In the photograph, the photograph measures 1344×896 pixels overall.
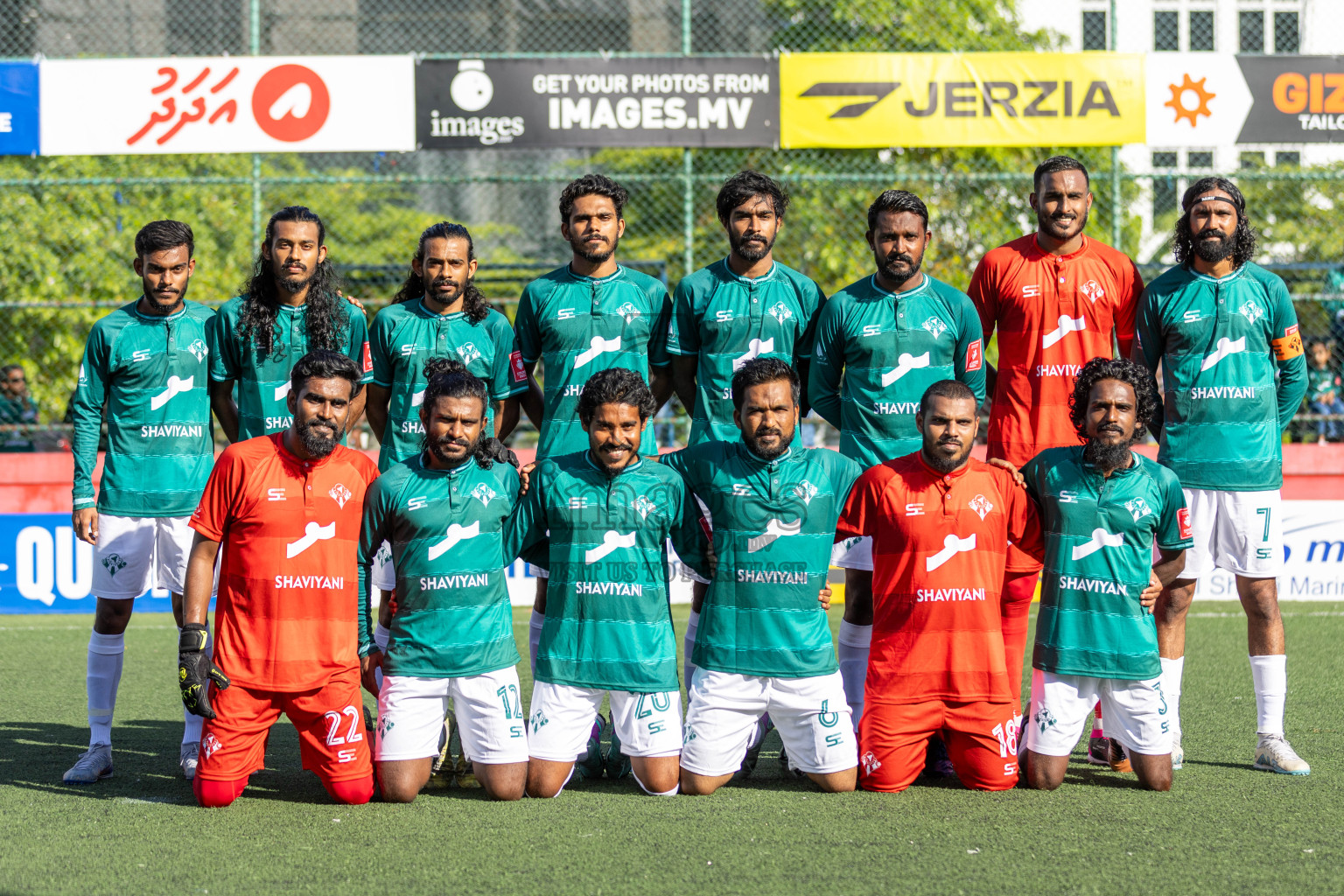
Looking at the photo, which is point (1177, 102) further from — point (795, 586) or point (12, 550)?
point (12, 550)

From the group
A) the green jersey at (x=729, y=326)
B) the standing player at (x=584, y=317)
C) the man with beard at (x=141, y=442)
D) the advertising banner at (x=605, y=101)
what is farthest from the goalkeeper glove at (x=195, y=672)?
the advertising banner at (x=605, y=101)

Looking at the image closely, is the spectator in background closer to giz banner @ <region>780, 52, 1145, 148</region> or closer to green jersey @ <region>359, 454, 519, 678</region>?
giz banner @ <region>780, 52, 1145, 148</region>

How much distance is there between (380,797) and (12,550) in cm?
623

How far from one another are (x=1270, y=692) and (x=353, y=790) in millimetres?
3580

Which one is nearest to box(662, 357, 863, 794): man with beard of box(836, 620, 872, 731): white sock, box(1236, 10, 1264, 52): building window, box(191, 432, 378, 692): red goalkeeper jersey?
box(836, 620, 872, 731): white sock

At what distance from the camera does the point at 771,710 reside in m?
4.97

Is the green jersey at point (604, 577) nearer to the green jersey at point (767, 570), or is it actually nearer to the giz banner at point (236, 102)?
the green jersey at point (767, 570)

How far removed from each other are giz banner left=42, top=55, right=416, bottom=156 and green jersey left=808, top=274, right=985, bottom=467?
6177 millimetres

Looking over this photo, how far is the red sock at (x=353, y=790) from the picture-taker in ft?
15.9

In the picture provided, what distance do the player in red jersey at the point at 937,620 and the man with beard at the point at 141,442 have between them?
2756 millimetres

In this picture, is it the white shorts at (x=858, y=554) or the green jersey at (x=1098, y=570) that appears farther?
the white shorts at (x=858, y=554)

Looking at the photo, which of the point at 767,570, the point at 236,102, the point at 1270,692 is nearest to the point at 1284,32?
the point at 236,102

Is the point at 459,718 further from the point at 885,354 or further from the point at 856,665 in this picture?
the point at 885,354

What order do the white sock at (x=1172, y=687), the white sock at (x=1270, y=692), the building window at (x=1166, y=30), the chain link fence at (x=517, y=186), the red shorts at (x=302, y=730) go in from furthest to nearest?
the building window at (x=1166, y=30)
the chain link fence at (x=517, y=186)
the white sock at (x=1270, y=692)
the white sock at (x=1172, y=687)
the red shorts at (x=302, y=730)
